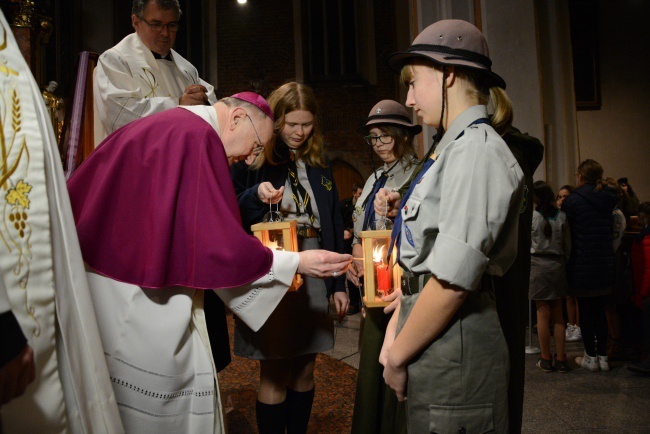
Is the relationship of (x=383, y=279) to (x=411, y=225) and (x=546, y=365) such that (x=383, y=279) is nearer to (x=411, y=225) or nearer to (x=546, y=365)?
(x=411, y=225)

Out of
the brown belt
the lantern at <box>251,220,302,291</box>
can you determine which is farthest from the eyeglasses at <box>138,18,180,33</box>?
the lantern at <box>251,220,302,291</box>

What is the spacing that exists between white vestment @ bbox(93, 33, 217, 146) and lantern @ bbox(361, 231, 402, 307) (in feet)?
5.12

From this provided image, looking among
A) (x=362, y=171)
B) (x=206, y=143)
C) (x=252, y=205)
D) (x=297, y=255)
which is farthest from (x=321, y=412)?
(x=362, y=171)

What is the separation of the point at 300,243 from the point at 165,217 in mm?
1174

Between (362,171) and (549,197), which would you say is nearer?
(549,197)

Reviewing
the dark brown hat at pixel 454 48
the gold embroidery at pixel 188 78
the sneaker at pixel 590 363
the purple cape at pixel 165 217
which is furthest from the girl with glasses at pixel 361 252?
the sneaker at pixel 590 363

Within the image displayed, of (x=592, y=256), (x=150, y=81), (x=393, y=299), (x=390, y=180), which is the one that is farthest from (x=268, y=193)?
(x=592, y=256)

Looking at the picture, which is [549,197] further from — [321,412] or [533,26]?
[321,412]

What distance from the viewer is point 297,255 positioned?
208 centimetres

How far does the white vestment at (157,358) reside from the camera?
5.82 feet

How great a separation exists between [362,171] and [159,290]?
12.0 meters

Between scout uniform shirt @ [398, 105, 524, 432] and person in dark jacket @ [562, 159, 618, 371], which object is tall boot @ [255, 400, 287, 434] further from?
person in dark jacket @ [562, 159, 618, 371]

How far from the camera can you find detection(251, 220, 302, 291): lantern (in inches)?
90.4

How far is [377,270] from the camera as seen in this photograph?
2.22 metres
